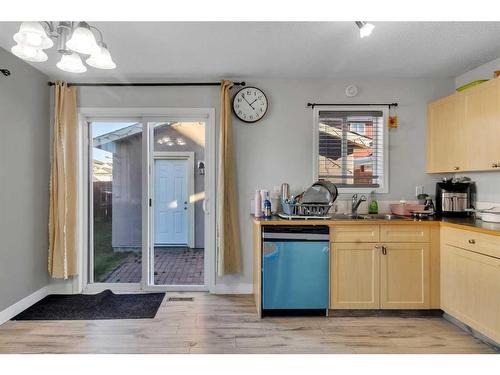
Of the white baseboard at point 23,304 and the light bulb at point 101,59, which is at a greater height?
the light bulb at point 101,59

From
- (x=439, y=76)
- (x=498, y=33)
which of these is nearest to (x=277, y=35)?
(x=498, y=33)

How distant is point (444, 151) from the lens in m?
3.33

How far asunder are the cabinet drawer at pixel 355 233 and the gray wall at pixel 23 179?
2.90m

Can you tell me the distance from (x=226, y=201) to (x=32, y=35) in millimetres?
2177

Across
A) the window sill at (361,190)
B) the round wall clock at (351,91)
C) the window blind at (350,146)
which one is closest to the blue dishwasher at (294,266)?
the window sill at (361,190)

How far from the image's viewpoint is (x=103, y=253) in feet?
12.6

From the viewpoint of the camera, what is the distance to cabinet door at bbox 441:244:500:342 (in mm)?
2377

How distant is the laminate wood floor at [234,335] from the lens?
240cm

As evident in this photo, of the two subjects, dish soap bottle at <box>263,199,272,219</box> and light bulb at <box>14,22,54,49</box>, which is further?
dish soap bottle at <box>263,199,272,219</box>

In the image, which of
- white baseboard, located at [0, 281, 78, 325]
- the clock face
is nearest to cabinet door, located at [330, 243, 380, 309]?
the clock face

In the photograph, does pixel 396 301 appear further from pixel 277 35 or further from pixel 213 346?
pixel 277 35

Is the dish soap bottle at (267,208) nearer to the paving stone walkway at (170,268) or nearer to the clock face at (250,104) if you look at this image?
the clock face at (250,104)

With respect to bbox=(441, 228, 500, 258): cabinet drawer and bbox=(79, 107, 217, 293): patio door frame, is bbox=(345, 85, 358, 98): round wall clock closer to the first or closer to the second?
bbox=(79, 107, 217, 293): patio door frame

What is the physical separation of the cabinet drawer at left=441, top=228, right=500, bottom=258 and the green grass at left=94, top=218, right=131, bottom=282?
332cm
